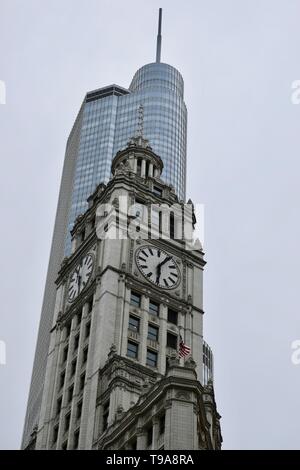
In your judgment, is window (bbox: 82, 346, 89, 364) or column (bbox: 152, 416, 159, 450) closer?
column (bbox: 152, 416, 159, 450)

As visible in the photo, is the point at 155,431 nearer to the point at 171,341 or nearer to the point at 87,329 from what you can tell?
the point at 171,341

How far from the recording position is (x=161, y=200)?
112 metres

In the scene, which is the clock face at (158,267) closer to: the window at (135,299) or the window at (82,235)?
the window at (135,299)

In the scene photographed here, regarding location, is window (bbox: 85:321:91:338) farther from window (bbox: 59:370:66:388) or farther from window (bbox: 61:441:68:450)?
window (bbox: 61:441:68:450)

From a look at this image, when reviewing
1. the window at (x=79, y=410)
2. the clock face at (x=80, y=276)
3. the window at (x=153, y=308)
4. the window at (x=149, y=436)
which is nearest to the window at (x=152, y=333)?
the window at (x=153, y=308)

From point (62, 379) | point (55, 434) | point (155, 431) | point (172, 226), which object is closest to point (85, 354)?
point (62, 379)

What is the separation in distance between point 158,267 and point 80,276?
8.55m

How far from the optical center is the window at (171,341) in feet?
323

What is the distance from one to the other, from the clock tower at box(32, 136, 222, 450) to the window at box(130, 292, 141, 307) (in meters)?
0.13

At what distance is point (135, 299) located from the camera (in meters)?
99.7

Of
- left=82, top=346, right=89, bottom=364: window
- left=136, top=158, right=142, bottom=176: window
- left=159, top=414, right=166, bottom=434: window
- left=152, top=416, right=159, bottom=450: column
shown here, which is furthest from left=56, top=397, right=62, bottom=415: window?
left=136, top=158, right=142, bottom=176: window

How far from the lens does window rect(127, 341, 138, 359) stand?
310 ft
